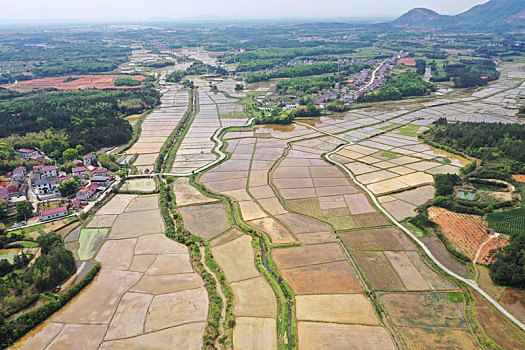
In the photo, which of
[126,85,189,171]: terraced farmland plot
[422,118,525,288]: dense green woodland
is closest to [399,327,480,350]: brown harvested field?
[422,118,525,288]: dense green woodland

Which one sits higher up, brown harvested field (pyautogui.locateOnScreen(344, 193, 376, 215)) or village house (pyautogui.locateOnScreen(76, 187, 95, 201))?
village house (pyautogui.locateOnScreen(76, 187, 95, 201))

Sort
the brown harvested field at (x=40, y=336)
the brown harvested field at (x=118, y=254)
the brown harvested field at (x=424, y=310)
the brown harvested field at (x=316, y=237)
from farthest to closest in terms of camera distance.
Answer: the brown harvested field at (x=316, y=237)
the brown harvested field at (x=118, y=254)
the brown harvested field at (x=424, y=310)
the brown harvested field at (x=40, y=336)

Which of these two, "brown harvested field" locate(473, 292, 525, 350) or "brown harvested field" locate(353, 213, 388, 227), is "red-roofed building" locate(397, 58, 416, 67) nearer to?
"brown harvested field" locate(353, 213, 388, 227)

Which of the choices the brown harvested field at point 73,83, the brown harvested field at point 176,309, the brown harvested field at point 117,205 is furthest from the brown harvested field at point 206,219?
the brown harvested field at point 73,83

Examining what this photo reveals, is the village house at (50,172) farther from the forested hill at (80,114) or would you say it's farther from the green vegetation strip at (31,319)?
the green vegetation strip at (31,319)

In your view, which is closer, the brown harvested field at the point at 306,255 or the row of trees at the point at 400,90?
the brown harvested field at the point at 306,255

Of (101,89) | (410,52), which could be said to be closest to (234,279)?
(101,89)
